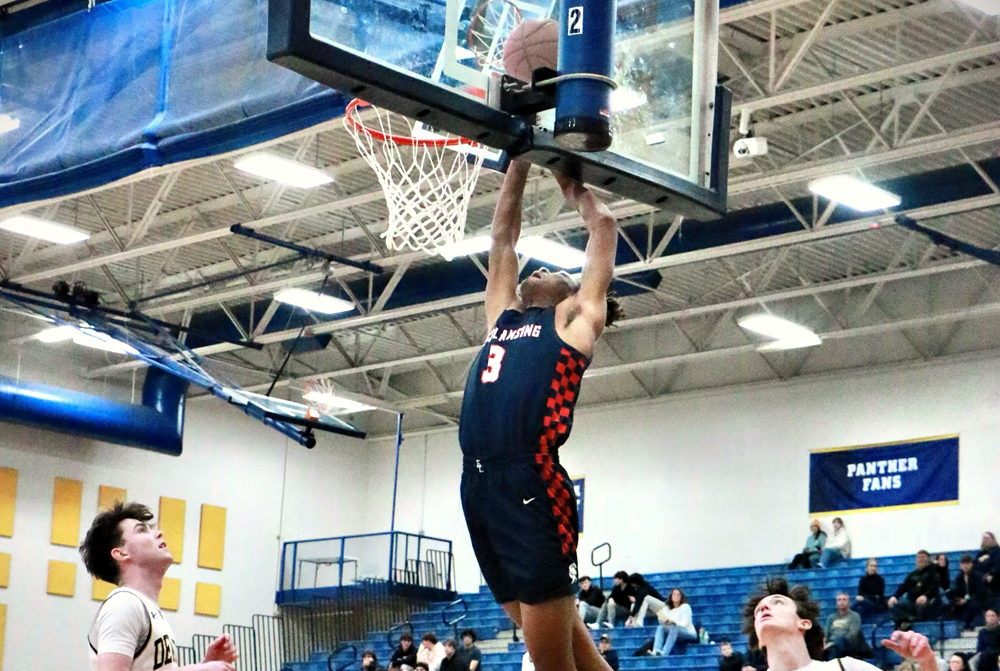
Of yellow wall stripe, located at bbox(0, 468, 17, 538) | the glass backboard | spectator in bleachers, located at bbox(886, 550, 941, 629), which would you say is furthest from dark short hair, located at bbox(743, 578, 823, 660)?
yellow wall stripe, located at bbox(0, 468, 17, 538)

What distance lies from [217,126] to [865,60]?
949 cm

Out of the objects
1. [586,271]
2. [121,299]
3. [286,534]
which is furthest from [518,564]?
[286,534]

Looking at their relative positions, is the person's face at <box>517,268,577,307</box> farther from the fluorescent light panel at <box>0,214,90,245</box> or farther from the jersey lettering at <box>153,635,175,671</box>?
the fluorescent light panel at <box>0,214,90,245</box>

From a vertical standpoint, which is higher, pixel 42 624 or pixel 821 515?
pixel 821 515

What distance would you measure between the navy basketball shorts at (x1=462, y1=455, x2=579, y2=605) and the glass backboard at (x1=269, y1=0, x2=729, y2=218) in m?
1.28

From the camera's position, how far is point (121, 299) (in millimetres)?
27422

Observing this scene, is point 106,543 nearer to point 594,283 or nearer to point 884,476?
point 594,283

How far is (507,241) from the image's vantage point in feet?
20.1

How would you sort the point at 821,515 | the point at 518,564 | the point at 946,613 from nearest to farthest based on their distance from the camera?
the point at 518,564 < the point at 946,613 < the point at 821,515

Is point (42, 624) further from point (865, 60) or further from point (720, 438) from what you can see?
point (865, 60)

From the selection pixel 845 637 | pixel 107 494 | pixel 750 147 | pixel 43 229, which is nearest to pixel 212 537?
pixel 107 494

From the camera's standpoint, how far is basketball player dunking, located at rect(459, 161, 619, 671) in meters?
5.39

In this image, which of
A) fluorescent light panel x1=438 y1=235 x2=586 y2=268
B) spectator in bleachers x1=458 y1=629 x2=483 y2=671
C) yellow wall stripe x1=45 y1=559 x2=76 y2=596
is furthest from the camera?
yellow wall stripe x1=45 y1=559 x2=76 y2=596

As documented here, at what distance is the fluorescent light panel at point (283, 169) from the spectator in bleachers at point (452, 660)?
7405 mm
